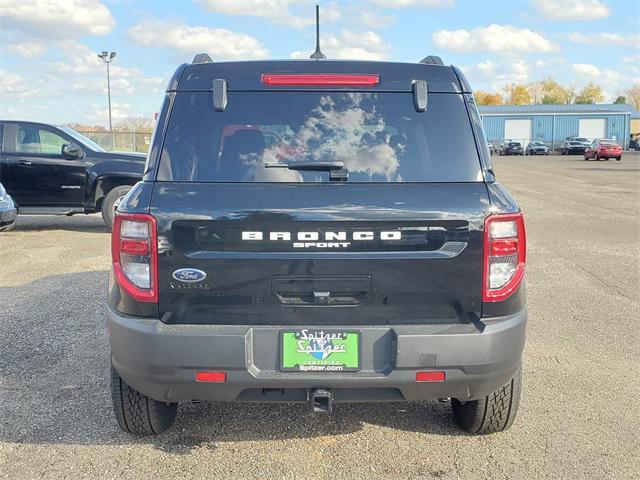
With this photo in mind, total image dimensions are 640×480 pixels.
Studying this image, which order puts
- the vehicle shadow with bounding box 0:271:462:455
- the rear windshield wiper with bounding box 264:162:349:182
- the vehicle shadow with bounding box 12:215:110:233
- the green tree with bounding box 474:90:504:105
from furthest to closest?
the green tree with bounding box 474:90:504:105, the vehicle shadow with bounding box 12:215:110:233, the vehicle shadow with bounding box 0:271:462:455, the rear windshield wiper with bounding box 264:162:349:182

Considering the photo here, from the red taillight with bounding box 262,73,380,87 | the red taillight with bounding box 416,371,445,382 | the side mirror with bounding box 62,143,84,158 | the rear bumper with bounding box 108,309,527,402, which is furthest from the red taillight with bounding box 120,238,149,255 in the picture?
the side mirror with bounding box 62,143,84,158

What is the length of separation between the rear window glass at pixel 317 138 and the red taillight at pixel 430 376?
2.90 feet

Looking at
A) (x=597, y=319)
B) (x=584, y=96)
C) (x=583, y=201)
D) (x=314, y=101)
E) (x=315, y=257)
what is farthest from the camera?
(x=584, y=96)

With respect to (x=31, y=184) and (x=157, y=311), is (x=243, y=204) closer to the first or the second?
(x=157, y=311)

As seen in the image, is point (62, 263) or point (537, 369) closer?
point (537, 369)

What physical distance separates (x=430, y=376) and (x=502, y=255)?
639mm

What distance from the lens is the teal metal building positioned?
76.7 m

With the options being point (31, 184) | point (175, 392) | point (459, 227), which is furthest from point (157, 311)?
point (31, 184)

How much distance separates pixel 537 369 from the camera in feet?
14.9

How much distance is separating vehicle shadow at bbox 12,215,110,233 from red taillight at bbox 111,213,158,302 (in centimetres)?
888

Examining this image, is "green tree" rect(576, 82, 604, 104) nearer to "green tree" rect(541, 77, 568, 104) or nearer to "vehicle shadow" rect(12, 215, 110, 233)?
"green tree" rect(541, 77, 568, 104)

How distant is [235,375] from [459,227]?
120 centimetres

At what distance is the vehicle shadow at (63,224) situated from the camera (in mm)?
11523

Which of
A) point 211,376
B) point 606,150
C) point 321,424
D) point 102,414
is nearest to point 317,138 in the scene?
point 211,376
